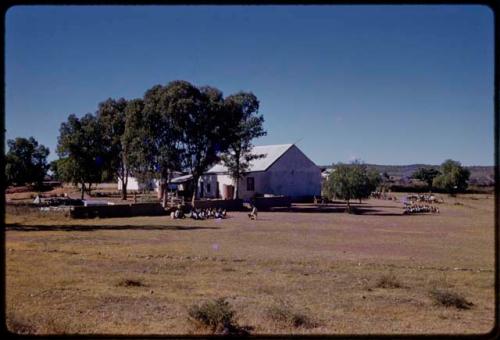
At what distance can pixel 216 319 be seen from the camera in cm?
844

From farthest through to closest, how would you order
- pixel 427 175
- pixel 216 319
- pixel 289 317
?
pixel 427 175, pixel 289 317, pixel 216 319

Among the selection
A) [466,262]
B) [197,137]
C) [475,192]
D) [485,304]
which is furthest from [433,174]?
[485,304]

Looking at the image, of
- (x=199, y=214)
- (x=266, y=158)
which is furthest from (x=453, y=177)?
(x=199, y=214)

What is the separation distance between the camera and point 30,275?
42.3 ft

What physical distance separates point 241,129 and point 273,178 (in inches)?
459

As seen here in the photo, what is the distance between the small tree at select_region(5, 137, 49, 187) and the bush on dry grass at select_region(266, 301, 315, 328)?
170ft

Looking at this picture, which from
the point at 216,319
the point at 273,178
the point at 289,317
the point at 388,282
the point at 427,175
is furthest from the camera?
the point at 427,175

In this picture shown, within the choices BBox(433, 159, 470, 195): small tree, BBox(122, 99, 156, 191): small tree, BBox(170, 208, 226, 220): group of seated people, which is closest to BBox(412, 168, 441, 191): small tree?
BBox(433, 159, 470, 195): small tree

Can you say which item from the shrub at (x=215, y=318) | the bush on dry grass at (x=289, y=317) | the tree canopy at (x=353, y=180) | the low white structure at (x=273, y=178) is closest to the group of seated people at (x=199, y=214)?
the tree canopy at (x=353, y=180)

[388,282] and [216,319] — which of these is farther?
[388,282]

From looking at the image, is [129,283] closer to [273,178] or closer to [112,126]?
[273,178]

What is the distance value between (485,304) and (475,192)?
267ft

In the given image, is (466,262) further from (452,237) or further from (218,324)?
(218,324)

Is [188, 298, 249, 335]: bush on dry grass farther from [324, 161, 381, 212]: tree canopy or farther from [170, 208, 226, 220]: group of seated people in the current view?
[324, 161, 381, 212]: tree canopy
